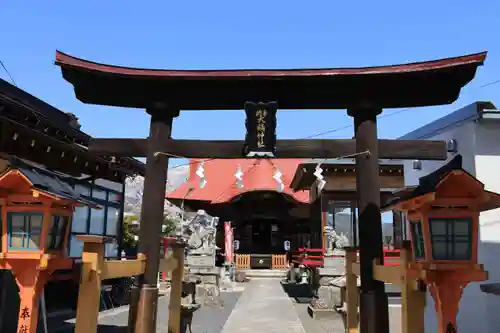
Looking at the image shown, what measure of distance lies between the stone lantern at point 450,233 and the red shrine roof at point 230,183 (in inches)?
833

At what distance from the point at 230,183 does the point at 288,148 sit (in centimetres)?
2601

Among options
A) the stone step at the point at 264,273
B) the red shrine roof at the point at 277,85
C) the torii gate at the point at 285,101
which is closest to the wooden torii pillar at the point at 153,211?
the torii gate at the point at 285,101

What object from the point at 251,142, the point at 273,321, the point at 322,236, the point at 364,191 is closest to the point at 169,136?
the point at 251,142

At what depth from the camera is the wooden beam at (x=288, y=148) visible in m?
6.43

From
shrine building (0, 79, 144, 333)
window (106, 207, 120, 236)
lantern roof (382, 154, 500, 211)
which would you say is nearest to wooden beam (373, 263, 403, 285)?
lantern roof (382, 154, 500, 211)

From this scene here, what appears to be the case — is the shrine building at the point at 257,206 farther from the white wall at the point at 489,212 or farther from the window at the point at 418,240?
the window at the point at 418,240

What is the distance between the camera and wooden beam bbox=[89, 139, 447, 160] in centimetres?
643

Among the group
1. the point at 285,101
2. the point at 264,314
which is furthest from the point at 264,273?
the point at 285,101

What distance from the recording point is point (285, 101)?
6.79 m

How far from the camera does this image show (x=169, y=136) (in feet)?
22.2

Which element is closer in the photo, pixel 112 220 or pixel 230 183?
pixel 112 220

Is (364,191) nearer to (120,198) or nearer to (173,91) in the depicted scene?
(173,91)

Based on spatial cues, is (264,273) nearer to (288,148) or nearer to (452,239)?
(288,148)

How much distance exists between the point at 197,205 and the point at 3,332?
2253 centimetres
